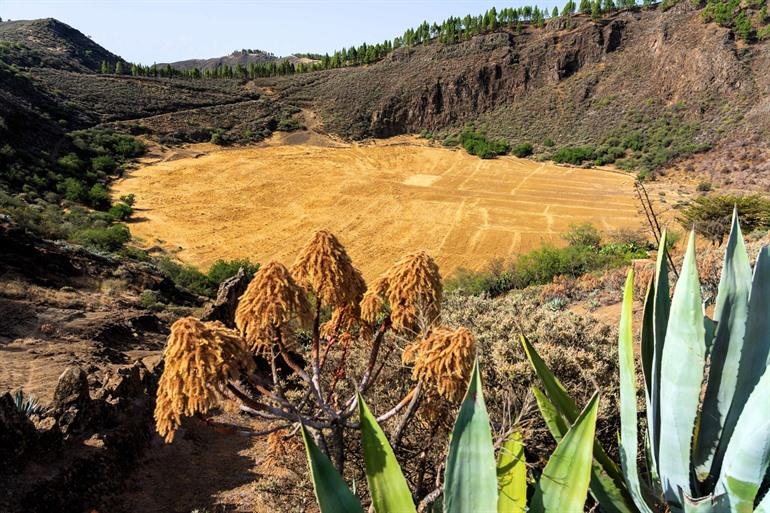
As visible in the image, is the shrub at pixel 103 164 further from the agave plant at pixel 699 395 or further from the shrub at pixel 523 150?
the agave plant at pixel 699 395

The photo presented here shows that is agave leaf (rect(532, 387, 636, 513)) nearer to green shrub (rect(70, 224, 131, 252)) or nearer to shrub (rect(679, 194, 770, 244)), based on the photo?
shrub (rect(679, 194, 770, 244))

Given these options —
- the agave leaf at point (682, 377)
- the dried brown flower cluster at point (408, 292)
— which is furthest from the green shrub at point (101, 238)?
the agave leaf at point (682, 377)

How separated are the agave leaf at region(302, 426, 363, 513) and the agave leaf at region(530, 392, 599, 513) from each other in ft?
2.15

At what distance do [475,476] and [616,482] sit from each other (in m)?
0.77

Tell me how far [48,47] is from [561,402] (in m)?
77.8

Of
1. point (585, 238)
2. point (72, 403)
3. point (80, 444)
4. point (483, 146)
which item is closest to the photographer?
point (80, 444)

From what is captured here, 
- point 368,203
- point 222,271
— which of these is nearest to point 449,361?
point 222,271

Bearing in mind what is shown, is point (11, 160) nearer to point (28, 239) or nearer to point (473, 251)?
point (28, 239)

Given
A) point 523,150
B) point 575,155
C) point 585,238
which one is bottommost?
point 585,238

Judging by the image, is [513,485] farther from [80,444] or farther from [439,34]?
[439,34]

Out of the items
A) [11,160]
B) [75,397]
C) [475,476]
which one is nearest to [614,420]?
A: [475,476]

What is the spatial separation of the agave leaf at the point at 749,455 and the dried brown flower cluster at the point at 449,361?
91cm

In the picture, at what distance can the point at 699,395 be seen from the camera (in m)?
1.87

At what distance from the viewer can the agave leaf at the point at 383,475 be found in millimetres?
1850
